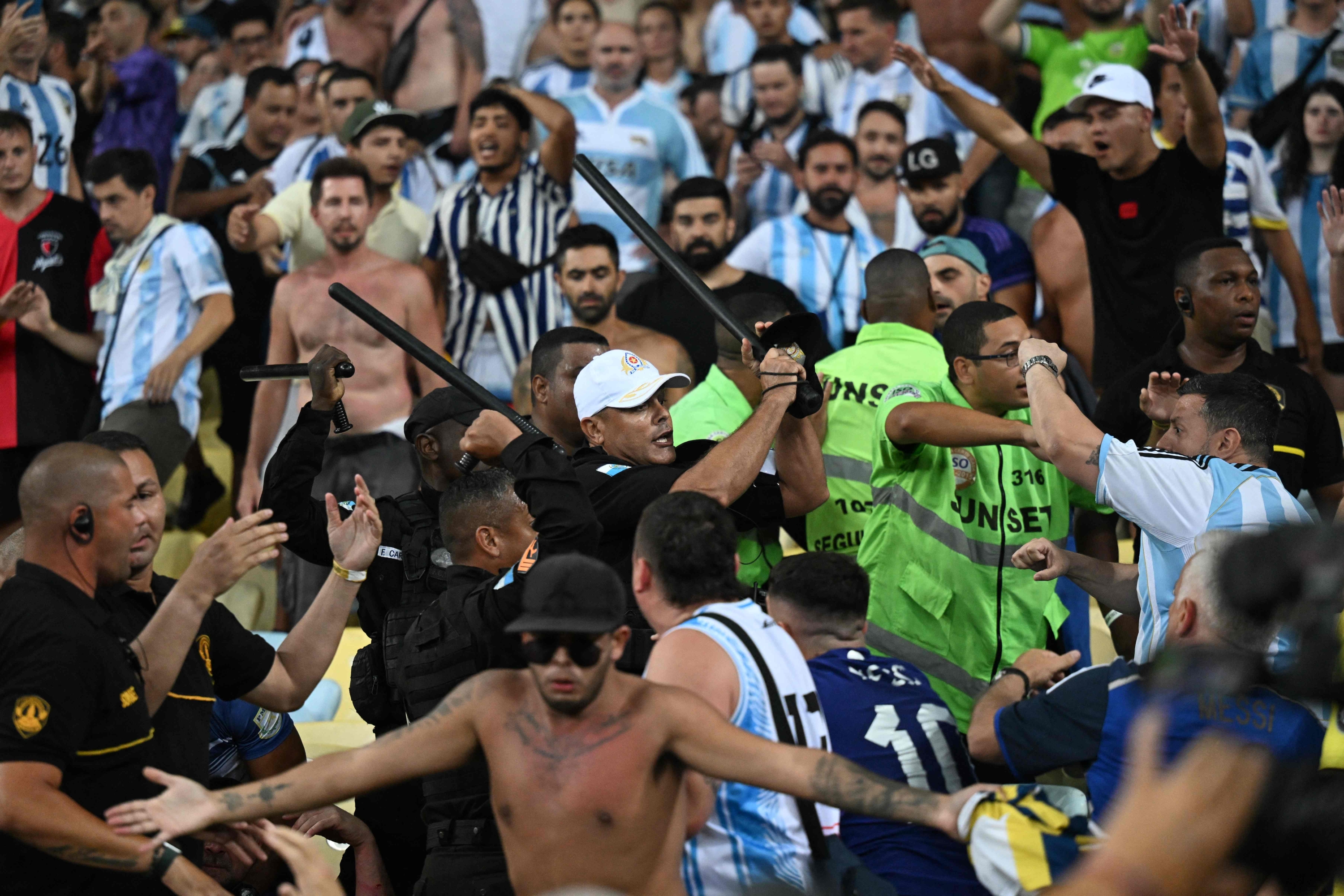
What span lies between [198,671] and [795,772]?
5.66 feet

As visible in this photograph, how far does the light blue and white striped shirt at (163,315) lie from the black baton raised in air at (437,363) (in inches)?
147

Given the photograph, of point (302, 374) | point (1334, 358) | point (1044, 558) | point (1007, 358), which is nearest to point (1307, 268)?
point (1334, 358)

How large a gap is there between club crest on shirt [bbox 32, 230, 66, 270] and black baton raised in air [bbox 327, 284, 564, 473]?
4.29 metres

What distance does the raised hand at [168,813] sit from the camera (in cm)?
356

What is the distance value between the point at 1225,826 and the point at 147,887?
2.67 metres

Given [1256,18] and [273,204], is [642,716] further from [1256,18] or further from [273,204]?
[1256,18]

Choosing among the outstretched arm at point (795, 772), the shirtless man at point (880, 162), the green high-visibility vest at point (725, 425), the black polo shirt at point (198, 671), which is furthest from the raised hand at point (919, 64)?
the outstretched arm at point (795, 772)

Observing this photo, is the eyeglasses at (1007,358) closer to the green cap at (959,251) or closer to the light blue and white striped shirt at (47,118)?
the green cap at (959,251)

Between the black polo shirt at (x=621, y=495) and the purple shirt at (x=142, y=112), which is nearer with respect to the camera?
the black polo shirt at (x=621, y=495)

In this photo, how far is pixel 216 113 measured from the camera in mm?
11016

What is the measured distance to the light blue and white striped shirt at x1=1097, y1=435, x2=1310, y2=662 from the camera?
14.4 ft

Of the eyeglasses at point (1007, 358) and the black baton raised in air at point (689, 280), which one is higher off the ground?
the black baton raised in air at point (689, 280)

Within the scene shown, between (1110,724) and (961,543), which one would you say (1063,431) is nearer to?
(961,543)

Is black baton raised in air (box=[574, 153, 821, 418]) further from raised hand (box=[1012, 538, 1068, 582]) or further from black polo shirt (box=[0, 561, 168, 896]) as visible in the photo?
black polo shirt (box=[0, 561, 168, 896])
